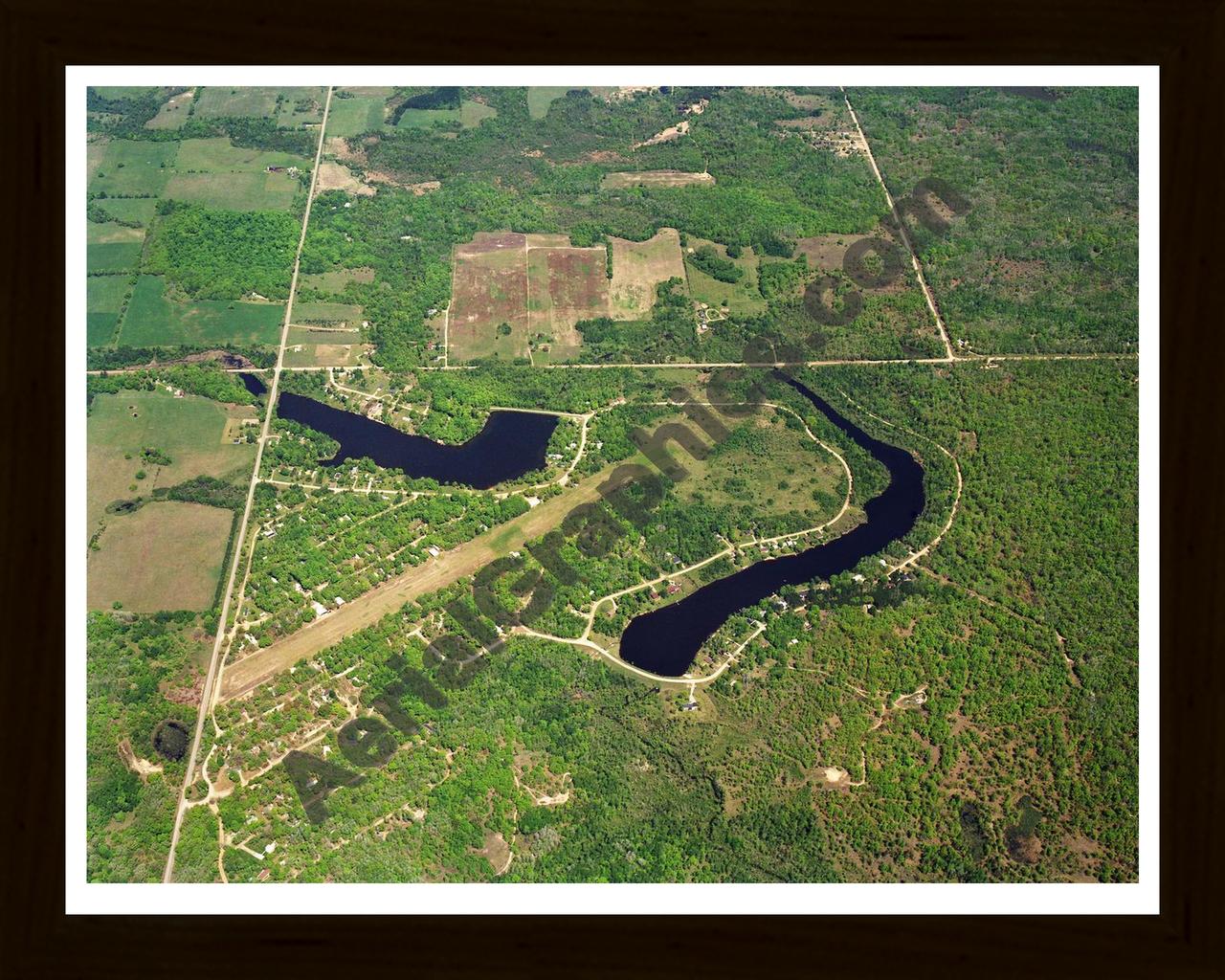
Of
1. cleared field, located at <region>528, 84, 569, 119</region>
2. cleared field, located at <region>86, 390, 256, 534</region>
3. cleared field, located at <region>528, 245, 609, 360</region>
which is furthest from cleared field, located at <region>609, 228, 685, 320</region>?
cleared field, located at <region>86, 390, 256, 534</region>

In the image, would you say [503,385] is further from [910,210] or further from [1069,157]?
[1069,157]

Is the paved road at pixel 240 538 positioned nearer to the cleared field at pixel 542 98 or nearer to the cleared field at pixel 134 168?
the cleared field at pixel 134 168

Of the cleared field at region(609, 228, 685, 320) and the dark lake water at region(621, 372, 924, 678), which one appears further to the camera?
the cleared field at region(609, 228, 685, 320)

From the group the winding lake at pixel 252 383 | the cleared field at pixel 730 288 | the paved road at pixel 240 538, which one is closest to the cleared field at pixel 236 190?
the paved road at pixel 240 538

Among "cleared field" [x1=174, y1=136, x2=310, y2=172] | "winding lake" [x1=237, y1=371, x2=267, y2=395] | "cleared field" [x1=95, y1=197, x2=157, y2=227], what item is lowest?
"winding lake" [x1=237, y1=371, x2=267, y2=395]

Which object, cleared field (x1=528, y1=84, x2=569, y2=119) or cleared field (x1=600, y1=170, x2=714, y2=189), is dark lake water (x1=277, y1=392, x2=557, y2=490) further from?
cleared field (x1=528, y1=84, x2=569, y2=119)

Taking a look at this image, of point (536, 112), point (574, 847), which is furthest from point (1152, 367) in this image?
point (536, 112)

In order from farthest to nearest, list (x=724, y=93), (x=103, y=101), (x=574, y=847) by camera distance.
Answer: (x=724, y=93) → (x=103, y=101) → (x=574, y=847)
